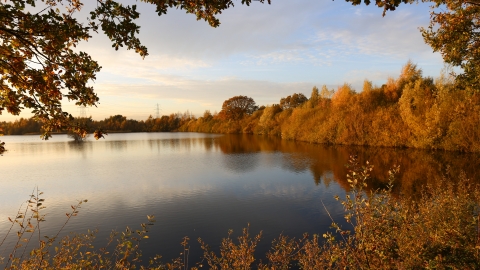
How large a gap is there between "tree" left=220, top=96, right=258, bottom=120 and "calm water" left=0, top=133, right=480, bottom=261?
61.4 meters

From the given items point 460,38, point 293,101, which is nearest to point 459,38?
point 460,38

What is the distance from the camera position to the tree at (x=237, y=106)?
8969 cm

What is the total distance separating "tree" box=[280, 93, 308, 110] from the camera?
81875mm

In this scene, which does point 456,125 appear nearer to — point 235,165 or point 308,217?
point 235,165

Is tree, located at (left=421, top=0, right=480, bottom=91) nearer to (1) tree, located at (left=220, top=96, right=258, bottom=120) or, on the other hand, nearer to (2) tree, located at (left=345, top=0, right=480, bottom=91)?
(2) tree, located at (left=345, top=0, right=480, bottom=91)

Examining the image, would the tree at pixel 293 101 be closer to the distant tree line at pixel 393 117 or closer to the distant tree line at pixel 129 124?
the distant tree line at pixel 393 117

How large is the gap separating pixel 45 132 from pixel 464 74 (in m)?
13.9

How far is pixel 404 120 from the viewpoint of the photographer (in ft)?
112

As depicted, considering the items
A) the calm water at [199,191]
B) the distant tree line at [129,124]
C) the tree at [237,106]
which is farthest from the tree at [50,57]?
the distant tree line at [129,124]

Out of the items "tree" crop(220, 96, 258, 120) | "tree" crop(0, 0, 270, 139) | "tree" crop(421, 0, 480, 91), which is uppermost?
"tree" crop(220, 96, 258, 120)

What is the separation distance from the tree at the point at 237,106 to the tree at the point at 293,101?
10.7m

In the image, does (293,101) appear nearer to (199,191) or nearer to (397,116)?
(397,116)

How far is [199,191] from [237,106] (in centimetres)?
7503

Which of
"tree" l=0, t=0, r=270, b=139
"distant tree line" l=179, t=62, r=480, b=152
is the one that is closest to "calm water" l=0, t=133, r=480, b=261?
"distant tree line" l=179, t=62, r=480, b=152
